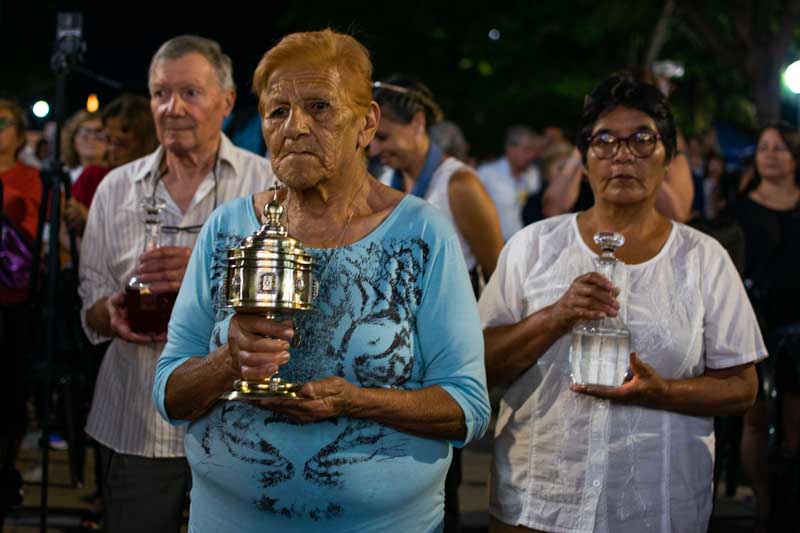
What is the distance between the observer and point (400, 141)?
6598 millimetres

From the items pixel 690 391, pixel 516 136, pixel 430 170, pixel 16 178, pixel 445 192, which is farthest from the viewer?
pixel 516 136

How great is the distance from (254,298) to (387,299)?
1.68 ft

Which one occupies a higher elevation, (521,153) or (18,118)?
(521,153)

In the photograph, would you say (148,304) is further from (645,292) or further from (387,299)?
(645,292)

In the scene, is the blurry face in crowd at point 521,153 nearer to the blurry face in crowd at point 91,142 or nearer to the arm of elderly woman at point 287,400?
the blurry face in crowd at point 91,142

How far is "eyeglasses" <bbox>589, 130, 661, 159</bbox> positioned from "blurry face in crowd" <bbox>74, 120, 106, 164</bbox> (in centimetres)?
591

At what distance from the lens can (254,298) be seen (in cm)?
304

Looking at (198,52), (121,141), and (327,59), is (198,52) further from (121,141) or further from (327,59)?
(121,141)

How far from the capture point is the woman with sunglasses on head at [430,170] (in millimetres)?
6215

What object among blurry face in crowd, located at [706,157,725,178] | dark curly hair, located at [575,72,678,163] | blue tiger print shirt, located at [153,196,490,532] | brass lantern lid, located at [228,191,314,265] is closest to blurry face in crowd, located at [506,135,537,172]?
blurry face in crowd, located at [706,157,725,178]

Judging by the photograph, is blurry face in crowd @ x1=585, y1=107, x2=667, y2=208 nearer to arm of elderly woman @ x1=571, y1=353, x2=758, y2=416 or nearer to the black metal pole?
arm of elderly woman @ x1=571, y1=353, x2=758, y2=416

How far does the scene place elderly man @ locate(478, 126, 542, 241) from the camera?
14781 mm

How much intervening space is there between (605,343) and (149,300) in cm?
160

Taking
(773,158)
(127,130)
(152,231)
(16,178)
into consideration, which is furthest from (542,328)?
(16,178)
